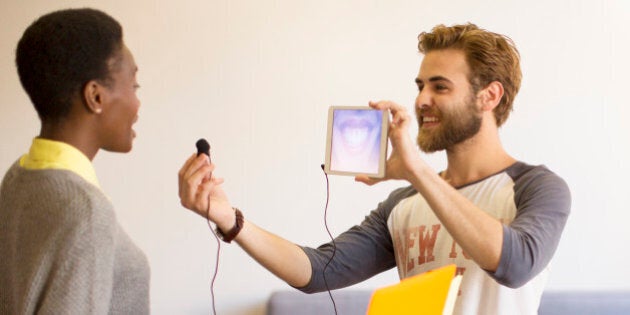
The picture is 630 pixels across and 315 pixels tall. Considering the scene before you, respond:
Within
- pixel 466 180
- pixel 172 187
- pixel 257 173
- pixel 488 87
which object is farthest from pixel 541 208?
pixel 172 187

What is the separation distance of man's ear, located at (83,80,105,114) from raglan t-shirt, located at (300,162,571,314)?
0.79 m

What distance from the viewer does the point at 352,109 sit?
1.58m

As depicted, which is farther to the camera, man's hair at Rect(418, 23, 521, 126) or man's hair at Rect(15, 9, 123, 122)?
man's hair at Rect(418, 23, 521, 126)

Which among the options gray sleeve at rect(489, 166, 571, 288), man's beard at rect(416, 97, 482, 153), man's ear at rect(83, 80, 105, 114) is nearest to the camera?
man's ear at rect(83, 80, 105, 114)

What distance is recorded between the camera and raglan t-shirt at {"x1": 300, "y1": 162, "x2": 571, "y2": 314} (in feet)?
4.70

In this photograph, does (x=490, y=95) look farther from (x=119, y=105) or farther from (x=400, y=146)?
(x=119, y=105)

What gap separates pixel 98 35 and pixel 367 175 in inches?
27.1

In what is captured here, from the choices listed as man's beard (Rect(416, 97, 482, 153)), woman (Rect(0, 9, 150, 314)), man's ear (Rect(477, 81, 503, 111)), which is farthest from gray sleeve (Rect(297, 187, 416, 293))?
woman (Rect(0, 9, 150, 314))

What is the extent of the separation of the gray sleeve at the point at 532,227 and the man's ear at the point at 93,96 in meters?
0.78

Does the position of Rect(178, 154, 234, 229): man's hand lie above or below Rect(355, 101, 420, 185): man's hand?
below

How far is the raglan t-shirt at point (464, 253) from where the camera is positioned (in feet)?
4.70

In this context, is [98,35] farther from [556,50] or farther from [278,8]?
[556,50]

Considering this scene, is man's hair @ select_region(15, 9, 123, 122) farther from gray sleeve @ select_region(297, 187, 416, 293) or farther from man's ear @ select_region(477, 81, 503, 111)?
man's ear @ select_region(477, 81, 503, 111)

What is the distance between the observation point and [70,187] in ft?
3.28
